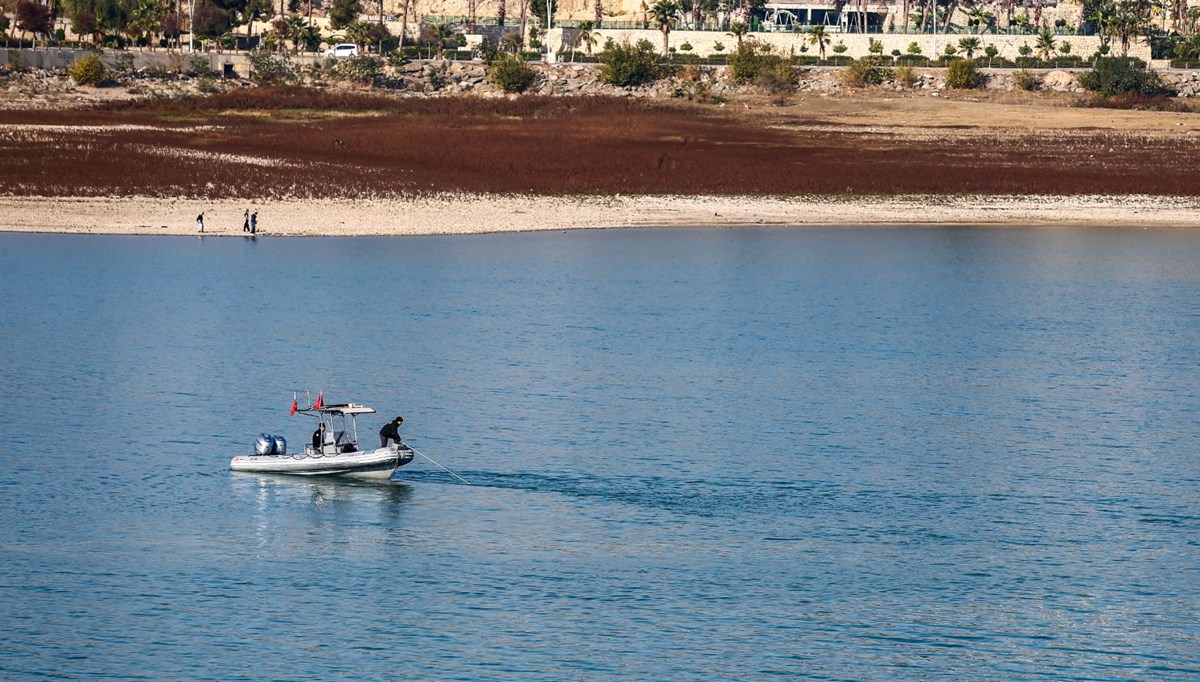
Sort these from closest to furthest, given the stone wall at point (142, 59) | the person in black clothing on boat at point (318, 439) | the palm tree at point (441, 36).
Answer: the person in black clothing on boat at point (318, 439), the stone wall at point (142, 59), the palm tree at point (441, 36)

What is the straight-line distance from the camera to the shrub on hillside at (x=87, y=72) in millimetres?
157000

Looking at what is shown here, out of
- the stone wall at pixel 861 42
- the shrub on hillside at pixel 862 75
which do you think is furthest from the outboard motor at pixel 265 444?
the stone wall at pixel 861 42

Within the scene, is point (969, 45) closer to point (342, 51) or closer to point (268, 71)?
point (342, 51)

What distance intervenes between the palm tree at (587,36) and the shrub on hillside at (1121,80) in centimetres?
5675

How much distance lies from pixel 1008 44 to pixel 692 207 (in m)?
101

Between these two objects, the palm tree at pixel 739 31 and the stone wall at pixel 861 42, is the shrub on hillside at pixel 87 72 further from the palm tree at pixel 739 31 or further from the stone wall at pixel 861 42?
the palm tree at pixel 739 31

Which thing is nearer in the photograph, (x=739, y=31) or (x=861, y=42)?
(x=739, y=31)

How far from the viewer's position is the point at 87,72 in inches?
6191

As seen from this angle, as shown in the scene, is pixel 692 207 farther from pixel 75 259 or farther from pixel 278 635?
pixel 278 635

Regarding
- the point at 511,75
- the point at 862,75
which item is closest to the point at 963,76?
the point at 862,75

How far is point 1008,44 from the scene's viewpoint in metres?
190

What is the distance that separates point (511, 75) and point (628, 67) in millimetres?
11986

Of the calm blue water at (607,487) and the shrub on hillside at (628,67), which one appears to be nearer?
the calm blue water at (607,487)

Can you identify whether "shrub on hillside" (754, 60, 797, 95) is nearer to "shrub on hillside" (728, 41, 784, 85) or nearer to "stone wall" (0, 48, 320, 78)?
"shrub on hillside" (728, 41, 784, 85)
